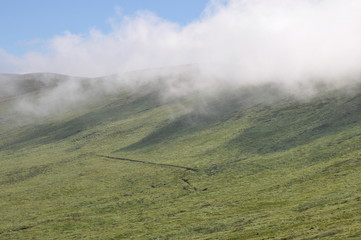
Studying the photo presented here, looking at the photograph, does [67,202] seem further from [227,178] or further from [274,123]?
[274,123]

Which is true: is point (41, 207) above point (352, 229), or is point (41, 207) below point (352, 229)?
above

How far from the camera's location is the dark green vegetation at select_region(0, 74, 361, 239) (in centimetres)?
7262

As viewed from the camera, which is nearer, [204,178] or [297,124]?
[204,178]

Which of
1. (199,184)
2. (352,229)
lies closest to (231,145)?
(199,184)

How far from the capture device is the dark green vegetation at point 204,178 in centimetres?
7262

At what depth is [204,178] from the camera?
117m

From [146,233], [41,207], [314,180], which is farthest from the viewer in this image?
[41,207]

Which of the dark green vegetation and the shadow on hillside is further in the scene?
the shadow on hillside

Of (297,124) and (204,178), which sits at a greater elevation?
(297,124)

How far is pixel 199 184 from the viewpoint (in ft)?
367

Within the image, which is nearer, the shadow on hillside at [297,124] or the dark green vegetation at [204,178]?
the dark green vegetation at [204,178]

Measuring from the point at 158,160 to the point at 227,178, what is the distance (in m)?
38.0

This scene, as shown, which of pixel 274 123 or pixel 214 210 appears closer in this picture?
pixel 214 210

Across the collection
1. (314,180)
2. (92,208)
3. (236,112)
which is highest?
(236,112)
